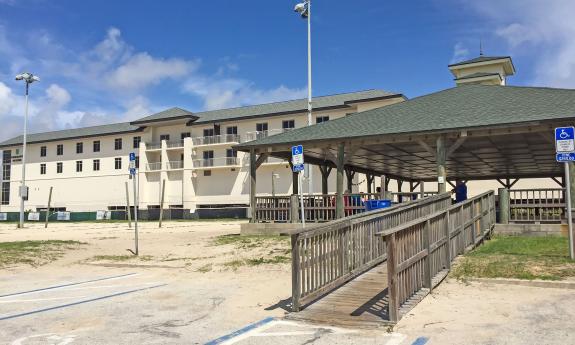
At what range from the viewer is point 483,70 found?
43250 millimetres

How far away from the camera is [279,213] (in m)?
20.2

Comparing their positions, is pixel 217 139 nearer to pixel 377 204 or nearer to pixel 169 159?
pixel 169 159

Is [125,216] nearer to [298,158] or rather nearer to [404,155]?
[404,155]

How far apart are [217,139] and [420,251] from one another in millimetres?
51212

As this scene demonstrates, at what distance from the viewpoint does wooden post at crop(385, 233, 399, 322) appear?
6484mm

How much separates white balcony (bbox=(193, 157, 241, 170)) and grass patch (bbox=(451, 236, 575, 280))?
4503 cm

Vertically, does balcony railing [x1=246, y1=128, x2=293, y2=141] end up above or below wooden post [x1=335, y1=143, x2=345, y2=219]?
above

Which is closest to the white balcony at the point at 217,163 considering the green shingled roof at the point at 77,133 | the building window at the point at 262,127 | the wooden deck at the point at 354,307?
the building window at the point at 262,127

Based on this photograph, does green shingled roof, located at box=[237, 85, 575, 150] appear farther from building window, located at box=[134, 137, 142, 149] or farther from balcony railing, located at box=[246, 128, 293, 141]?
building window, located at box=[134, 137, 142, 149]

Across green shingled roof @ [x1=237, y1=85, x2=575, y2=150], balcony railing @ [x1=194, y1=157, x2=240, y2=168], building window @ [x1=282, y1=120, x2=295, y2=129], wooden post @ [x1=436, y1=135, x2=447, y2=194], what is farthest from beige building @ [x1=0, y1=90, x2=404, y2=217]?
wooden post @ [x1=436, y1=135, x2=447, y2=194]

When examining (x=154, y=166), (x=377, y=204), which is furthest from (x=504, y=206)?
(x=154, y=166)

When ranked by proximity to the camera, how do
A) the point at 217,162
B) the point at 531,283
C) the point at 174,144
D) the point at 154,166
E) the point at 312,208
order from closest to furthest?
the point at 531,283, the point at 312,208, the point at 217,162, the point at 174,144, the point at 154,166

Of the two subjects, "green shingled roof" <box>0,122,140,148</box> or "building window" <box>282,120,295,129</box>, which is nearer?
"building window" <box>282,120,295,129</box>

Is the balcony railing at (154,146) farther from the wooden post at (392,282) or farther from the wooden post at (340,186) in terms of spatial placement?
the wooden post at (392,282)
